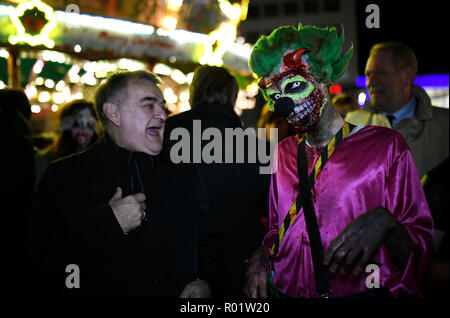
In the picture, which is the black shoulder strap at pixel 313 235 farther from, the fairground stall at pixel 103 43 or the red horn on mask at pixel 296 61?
the fairground stall at pixel 103 43

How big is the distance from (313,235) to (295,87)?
2.44 feet

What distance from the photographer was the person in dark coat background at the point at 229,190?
8.70ft

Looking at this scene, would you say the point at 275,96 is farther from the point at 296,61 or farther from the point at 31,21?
the point at 31,21

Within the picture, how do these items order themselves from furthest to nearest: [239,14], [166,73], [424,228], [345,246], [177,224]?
1. [166,73]
2. [239,14]
3. [177,224]
4. [424,228]
5. [345,246]

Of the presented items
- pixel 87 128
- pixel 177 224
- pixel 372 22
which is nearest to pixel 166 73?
pixel 87 128

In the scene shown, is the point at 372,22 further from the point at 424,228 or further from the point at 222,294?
the point at 222,294

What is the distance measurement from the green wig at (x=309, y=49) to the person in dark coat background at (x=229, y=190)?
2.03 feet

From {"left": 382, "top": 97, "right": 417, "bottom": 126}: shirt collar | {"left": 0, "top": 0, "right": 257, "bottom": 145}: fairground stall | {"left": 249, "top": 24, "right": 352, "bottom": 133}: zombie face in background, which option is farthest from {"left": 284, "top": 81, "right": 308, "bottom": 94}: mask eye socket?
{"left": 0, "top": 0, "right": 257, "bottom": 145}: fairground stall

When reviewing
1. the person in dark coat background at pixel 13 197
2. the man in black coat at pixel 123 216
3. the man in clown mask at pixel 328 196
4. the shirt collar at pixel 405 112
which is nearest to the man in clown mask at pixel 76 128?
the person in dark coat background at pixel 13 197

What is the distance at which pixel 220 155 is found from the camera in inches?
105

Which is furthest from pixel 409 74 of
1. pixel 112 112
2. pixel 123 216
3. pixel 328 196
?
pixel 123 216

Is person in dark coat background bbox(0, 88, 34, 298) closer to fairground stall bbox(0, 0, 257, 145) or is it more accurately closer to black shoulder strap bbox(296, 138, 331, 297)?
black shoulder strap bbox(296, 138, 331, 297)

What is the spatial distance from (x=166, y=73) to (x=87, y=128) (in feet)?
19.7

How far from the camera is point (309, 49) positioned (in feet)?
7.29
